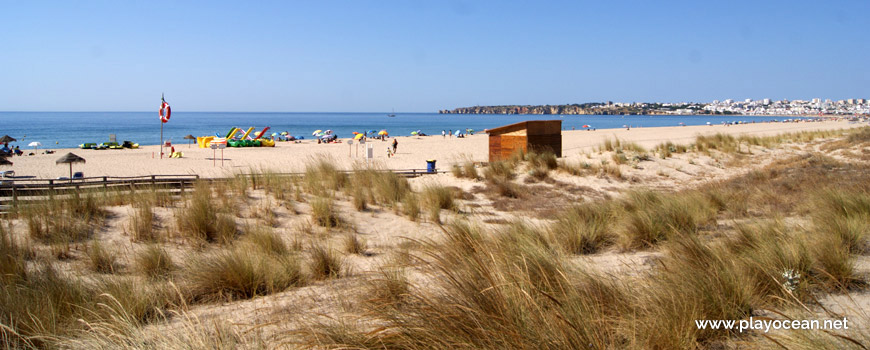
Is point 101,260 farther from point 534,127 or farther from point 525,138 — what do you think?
point 534,127

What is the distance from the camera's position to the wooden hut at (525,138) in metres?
19.3

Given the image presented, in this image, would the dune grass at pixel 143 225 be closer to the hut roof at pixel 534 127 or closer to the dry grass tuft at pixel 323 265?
the dry grass tuft at pixel 323 265

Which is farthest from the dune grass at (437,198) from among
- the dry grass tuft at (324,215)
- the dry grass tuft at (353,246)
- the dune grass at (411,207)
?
the dry grass tuft at (353,246)

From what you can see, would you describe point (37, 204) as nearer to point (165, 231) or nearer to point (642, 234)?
point (165, 231)

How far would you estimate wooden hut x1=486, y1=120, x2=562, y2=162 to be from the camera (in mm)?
19344

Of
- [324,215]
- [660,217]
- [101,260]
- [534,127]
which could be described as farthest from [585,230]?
[534,127]

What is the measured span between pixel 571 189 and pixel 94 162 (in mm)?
25636

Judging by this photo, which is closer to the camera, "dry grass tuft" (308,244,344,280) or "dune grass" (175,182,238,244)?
"dry grass tuft" (308,244,344,280)

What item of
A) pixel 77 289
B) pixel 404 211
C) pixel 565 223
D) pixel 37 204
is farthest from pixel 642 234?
pixel 37 204

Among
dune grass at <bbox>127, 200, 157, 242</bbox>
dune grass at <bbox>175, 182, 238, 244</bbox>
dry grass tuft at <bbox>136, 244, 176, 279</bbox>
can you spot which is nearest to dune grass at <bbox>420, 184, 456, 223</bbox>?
dune grass at <bbox>175, 182, 238, 244</bbox>

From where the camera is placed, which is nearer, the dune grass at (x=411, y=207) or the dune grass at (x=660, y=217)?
the dune grass at (x=660, y=217)

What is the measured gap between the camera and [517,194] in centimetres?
1228

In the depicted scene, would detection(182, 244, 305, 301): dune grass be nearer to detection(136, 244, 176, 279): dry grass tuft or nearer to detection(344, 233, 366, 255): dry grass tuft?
detection(136, 244, 176, 279): dry grass tuft

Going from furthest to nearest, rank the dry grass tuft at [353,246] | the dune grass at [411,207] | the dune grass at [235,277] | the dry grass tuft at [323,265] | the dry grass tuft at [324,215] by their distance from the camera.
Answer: the dune grass at [411,207] → the dry grass tuft at [324,215] → the dry grass tuft at [353,246] → the dry grass tuft at [323,265] → the dune grass at [235,277]
